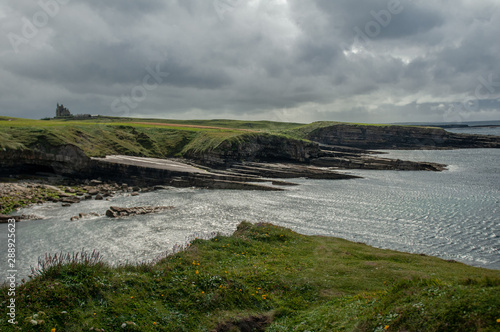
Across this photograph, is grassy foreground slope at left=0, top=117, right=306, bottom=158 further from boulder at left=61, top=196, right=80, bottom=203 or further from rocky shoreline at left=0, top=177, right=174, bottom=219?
boulder at left=61, top=196, right=80, bottom=203

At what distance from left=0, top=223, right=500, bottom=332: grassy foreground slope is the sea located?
11.7 m

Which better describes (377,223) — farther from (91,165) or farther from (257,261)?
(91,165)

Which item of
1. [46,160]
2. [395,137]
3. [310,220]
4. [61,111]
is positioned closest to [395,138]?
[395,137]

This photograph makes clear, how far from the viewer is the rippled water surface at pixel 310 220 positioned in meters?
30.4

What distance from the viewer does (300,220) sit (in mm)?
40781

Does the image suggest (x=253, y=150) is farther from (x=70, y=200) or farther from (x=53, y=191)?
(x=70, y=200)

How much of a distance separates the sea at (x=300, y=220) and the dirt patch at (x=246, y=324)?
15.8m

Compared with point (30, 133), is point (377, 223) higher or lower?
lower

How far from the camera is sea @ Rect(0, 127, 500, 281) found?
98.2 feet

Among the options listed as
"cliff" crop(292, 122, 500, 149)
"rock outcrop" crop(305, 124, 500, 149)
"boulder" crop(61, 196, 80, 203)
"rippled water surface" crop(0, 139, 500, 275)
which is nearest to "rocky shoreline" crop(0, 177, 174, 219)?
"boulder" crop(61, 196, 80, 203)

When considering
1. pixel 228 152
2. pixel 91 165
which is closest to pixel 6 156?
pixel 91 165

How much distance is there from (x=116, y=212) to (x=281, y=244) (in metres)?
28.0

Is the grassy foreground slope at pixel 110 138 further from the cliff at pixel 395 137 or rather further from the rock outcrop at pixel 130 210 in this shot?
the cliff at pixel 395 137

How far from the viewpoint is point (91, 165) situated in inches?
2677
